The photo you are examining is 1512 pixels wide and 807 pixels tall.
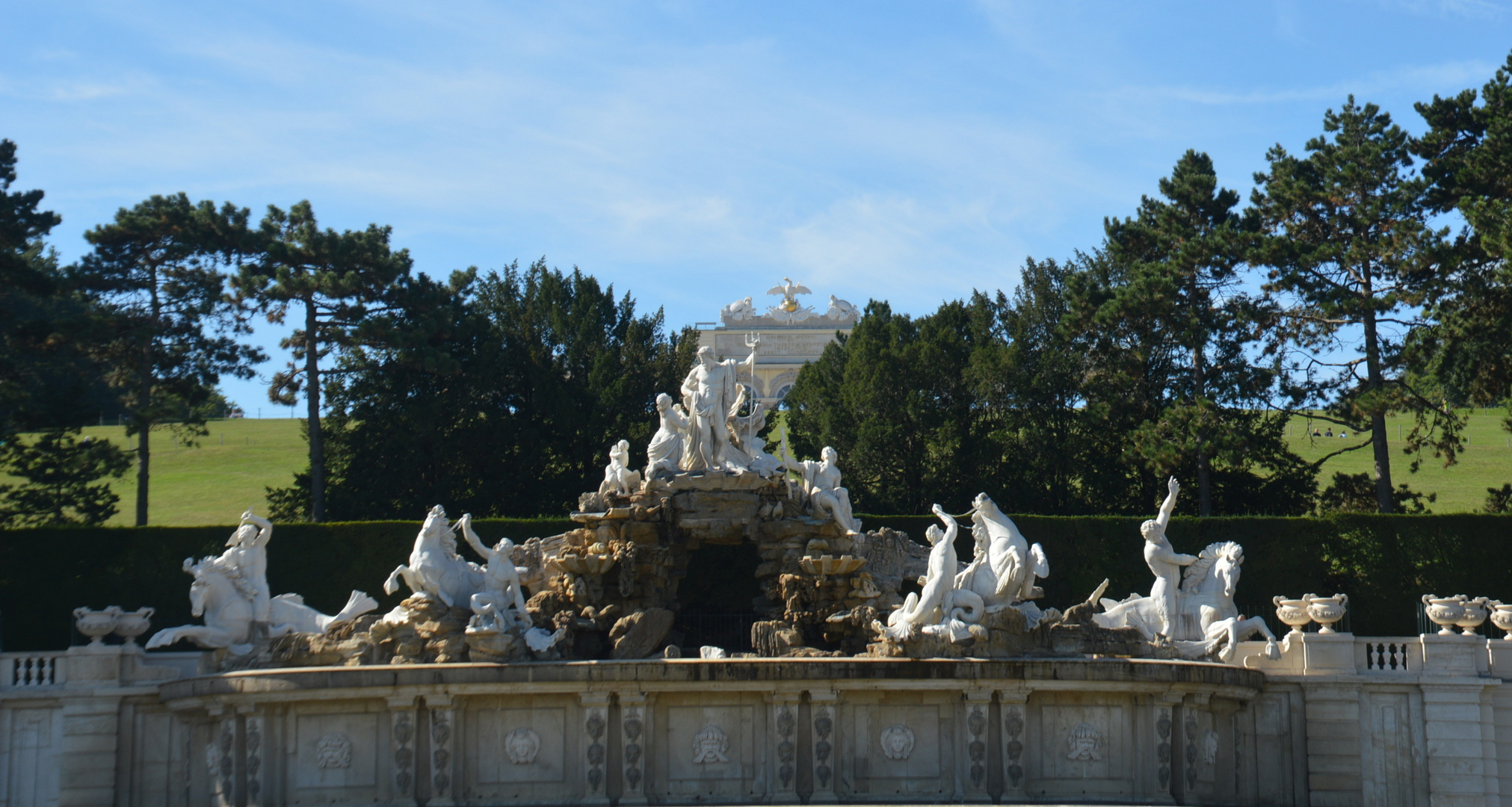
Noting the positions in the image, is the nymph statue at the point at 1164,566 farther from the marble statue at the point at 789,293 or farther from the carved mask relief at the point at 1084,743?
the marble statue at the point at 789,293

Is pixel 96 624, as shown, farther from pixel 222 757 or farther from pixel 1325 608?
pixel 1325 608

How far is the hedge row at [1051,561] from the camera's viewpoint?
31.3 m

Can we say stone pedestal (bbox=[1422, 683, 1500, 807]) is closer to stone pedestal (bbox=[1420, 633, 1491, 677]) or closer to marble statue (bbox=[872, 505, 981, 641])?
stone pedestal (bbox=[1420, 633, 1491, 677])

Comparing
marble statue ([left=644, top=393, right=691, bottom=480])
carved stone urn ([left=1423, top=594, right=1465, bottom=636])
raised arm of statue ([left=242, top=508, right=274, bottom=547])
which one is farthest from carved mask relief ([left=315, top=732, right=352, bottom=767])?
carved stone urn ([left=1423, top=594, right=1465, bottom=636])

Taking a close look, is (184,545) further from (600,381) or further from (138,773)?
(600,381)

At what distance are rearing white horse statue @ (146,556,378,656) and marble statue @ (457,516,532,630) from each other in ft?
7.97

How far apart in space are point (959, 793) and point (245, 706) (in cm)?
1024

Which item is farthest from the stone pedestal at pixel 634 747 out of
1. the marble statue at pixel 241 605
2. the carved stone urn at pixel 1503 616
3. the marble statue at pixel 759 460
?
the carved stone urn at pixel 1503 616

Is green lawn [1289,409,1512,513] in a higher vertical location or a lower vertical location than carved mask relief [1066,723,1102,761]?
higher

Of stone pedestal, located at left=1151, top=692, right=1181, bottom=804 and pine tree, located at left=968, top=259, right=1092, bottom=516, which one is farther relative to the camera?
pine tree, located at left=968, top=259, right=1092, bottom=516

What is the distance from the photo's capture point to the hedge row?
31312 mm

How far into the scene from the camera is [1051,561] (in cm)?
3316

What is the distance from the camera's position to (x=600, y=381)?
43188mm

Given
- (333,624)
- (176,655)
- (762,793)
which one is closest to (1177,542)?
(762,793)
